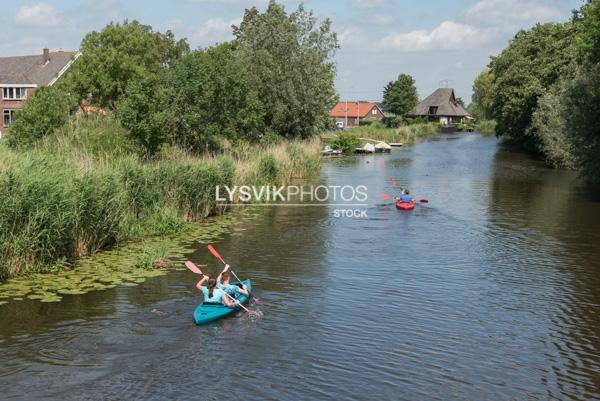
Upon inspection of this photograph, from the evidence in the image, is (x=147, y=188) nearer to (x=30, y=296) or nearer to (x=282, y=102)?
(x=30, y=296)

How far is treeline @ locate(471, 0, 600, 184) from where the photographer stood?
35562 millimetres

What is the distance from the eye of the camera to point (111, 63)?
58.8 m

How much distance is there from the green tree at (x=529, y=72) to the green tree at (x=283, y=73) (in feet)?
68.5

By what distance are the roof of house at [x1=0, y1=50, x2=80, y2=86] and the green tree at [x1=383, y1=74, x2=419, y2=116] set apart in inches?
2846

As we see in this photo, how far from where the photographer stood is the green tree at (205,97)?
3559 cm

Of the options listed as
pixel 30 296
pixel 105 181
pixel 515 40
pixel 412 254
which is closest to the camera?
pixel 30 296

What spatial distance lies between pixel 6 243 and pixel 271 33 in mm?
37154

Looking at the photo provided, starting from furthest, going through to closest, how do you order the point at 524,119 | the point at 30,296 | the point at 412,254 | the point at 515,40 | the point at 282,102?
the point at 515,40 → the point at 524,119 → the point at 282,102 → the point at 412,254 → the point at 30,296

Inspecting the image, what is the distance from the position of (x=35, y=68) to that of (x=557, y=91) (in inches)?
2483

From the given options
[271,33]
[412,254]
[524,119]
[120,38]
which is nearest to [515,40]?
[524,119]

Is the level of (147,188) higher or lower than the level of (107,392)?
higher

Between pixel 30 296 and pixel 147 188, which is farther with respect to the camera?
pixel 147 188

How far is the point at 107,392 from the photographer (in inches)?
430

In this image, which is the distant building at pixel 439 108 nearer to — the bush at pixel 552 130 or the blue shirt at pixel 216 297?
the bush at pixel 552 130
